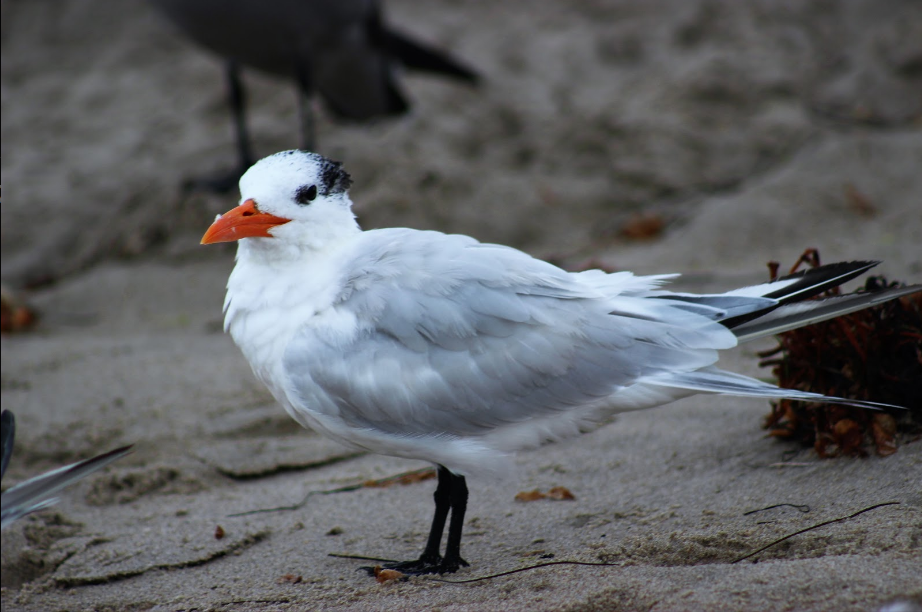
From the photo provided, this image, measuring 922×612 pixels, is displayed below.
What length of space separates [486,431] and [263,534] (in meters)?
0.91

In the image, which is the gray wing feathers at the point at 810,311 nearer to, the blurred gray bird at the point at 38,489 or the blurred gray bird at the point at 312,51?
the blurred gray bird at the point at 38,489

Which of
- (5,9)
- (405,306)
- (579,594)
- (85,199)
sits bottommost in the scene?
(579,594)

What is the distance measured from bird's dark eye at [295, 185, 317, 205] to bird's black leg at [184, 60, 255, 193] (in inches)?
126

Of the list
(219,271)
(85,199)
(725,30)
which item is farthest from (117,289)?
(725,30)

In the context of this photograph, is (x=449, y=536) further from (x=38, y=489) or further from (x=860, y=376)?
(x=860, y=376)

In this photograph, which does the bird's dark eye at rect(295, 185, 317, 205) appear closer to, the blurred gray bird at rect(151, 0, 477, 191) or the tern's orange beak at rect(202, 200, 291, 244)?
the tern's orange beak at rect(202, 200, 291, 244)

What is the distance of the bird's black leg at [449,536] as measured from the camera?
2.66 meters

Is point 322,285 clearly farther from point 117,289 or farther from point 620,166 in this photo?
point 620,166

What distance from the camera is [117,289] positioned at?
18.2 feet

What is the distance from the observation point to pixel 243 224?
8.95 feet

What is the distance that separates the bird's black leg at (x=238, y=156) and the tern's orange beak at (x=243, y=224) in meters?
3.26

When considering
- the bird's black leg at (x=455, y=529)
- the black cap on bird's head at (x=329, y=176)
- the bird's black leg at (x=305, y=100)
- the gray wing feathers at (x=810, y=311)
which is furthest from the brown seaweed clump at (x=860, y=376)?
the bird's black leg at (x=305, y=100)

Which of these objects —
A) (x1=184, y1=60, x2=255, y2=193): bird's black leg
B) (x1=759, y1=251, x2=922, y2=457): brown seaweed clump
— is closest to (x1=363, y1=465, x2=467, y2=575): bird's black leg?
(x1=759, y1=251, x2=922, y2=457): brown seaweed clump

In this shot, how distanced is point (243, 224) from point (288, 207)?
0.15 m
